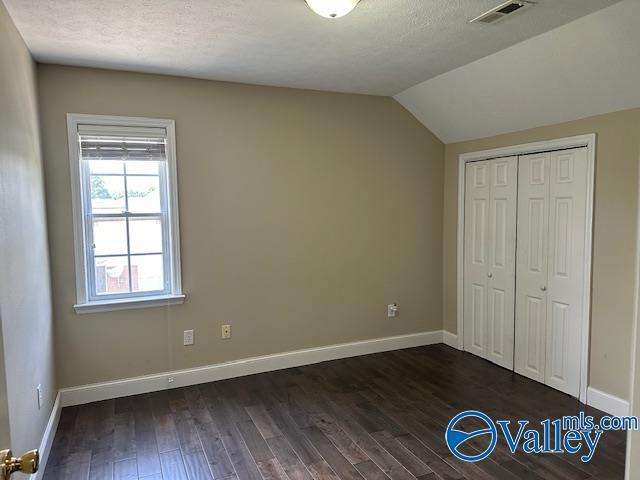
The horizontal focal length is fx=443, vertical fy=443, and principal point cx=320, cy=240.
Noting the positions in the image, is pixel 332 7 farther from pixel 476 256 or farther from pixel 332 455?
pixel 476 256

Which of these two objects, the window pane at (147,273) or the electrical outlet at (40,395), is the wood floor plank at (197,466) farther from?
the window pane at (147,273)

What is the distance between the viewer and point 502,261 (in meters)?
3.99

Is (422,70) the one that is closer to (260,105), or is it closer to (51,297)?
(260,105)

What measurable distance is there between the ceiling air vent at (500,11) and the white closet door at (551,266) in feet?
4.58

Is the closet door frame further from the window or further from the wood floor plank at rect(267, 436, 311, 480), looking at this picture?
the window

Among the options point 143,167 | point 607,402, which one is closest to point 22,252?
point 143,167

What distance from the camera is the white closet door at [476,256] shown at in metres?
4.15

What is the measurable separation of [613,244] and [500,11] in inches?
71.0

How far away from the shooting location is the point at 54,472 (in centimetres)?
249

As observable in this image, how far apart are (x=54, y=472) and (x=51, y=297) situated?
3.93 feet

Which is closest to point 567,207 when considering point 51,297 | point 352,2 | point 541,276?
point 541,276

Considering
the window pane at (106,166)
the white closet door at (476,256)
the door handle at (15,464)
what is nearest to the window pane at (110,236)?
the window pane at (106,166)

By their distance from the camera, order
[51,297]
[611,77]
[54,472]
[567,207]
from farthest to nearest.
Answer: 1. [567,207]
2. [51,297]
3. [611,77]
4. [54,472]

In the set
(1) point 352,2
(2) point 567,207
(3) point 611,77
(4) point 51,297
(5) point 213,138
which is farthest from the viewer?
(5) point 213,138
